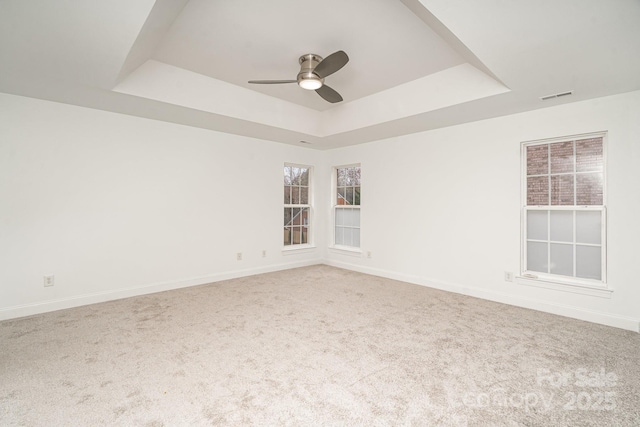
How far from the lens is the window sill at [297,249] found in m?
5.60

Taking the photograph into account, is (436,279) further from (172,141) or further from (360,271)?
(172,141)

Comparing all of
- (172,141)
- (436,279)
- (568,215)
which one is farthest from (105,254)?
(568,215)

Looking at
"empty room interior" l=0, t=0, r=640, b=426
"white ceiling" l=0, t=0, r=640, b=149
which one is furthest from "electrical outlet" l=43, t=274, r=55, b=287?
"white ceiling" l=0, t=0, r=640, b=149

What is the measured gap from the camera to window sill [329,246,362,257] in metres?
5.52

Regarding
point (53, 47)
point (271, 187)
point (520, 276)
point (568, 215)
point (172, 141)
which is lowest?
point (520, 276)

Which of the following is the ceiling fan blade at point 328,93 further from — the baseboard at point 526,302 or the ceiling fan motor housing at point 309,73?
the baseboard at point 526,302

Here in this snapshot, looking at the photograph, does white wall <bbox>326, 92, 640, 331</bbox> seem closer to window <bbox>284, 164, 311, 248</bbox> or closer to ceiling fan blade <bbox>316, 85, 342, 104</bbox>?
window <bbox>284, 164, 311, 248</bbox>

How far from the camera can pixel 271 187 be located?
5367 millimetres

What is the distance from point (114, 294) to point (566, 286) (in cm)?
543

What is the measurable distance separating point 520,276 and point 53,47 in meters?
5.21

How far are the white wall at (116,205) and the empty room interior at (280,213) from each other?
0.02 meters

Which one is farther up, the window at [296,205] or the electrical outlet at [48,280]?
the window at [296,205]

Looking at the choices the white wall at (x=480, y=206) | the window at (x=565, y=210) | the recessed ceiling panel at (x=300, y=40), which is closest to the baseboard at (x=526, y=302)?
the white wall at (x=480, y=206)

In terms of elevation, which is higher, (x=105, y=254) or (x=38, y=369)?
(x=105, y=254)
